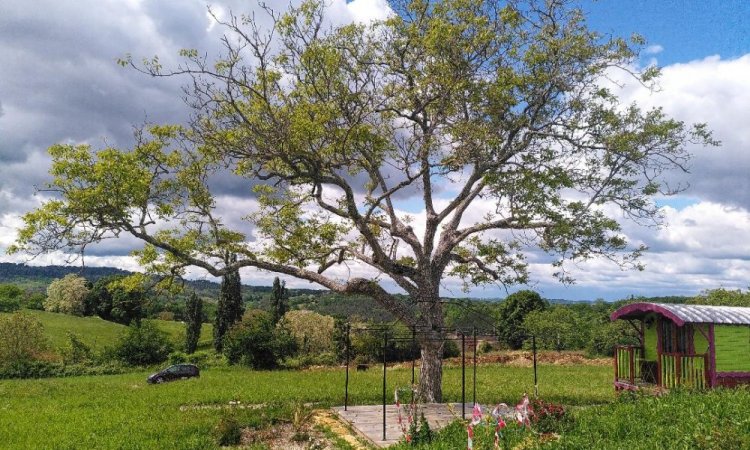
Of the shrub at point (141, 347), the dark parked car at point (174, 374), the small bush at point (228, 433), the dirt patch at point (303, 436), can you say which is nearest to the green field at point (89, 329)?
the shrub at point (141, 347)

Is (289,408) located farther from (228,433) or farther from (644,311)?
(644,311)

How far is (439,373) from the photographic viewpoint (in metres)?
16.5

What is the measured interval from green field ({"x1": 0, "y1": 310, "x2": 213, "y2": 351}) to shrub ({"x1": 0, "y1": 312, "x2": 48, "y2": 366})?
44.4ft

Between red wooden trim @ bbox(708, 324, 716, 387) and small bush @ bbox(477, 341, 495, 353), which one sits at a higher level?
red wooden trim @ bbox(708, 324, 716, 387)

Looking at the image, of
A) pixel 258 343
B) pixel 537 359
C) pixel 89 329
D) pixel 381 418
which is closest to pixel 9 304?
pixel 89 329

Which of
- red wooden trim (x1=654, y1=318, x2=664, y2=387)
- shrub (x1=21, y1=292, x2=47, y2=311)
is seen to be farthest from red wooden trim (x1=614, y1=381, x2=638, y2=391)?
shrub (x1=21, y1=292, x2=47, y2=311)

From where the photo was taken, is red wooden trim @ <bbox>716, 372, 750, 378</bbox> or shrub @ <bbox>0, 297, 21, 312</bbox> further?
shrub @ <bbox>0, 297, 21, 312</bbox>

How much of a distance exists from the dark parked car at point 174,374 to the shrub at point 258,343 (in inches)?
129

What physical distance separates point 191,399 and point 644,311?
14.5 metres

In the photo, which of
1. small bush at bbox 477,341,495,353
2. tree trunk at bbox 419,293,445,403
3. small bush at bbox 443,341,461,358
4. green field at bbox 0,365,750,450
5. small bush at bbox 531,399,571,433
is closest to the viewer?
green field at bbox 0,365,750,450

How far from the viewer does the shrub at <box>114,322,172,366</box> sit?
34.3m

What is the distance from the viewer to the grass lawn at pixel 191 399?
12406mm

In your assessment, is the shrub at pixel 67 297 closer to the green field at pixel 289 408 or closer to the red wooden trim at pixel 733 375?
the green field at pixel 289 408

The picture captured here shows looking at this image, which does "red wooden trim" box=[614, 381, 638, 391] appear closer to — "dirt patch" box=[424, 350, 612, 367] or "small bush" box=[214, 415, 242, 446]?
"small bush" box=[214, 415, 242, 446]
